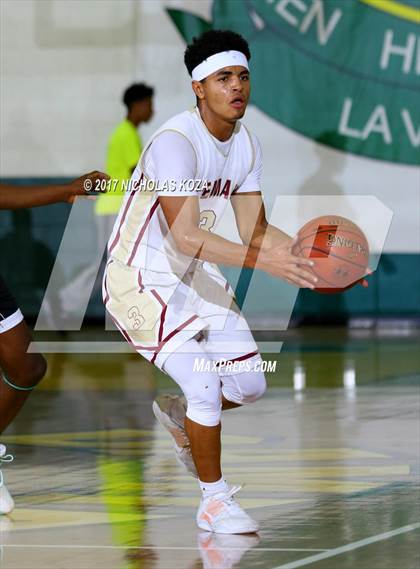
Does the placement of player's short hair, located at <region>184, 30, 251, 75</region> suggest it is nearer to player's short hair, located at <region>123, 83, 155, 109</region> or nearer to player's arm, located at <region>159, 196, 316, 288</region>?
player's arm, located at <region>159, 196, 316, 288</region>

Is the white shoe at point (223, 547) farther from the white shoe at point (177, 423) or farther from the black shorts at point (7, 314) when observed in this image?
the black shorts at point (7, 314)

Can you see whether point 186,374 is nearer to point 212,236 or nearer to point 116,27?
point 212,236

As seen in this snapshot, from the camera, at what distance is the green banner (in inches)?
622

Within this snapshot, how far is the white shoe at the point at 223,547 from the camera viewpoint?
5781 mm

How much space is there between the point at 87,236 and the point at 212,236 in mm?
10088

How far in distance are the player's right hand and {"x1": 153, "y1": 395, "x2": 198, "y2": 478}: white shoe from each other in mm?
1197

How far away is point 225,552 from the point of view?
5988 mm

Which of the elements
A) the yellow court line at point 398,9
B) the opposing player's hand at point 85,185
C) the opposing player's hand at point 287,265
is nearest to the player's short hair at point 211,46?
the opposing player's hand at point 85,185

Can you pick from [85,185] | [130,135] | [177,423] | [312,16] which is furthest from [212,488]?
[312,16]

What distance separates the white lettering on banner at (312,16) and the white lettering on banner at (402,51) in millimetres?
579

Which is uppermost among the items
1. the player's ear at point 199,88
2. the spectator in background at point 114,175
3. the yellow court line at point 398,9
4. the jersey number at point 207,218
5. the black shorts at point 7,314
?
the player's ear at point 199,88

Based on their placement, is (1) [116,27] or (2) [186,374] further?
(1) [116,27]

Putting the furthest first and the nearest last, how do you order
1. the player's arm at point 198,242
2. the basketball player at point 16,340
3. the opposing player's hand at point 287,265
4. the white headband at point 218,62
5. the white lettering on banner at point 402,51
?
the white lettering on banner at point 402,51
the basketball player at point 16,340
the white headband at point 218,62
the player's arm at point 198,242
the opposing player's hand at point 287,265

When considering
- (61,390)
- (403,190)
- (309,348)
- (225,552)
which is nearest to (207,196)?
(225,552)
